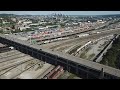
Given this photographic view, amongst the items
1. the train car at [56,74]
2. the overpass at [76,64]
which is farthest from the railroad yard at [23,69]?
the overpass at [76,64]

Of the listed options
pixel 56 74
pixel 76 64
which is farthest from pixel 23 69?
pixel 76 64

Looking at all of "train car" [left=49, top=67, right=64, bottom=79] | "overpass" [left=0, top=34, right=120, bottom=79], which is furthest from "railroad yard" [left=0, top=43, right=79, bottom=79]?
"overpass" [left=0, top=34, right=120, bottom=79]

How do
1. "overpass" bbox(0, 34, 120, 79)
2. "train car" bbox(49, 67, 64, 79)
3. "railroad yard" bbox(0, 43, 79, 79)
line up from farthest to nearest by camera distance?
"railroad yard" bbox(0, 43, 79, 79)
"train car" bbox(49, 67, 64, 79)
"overpass" bbox(0, 34, 120, 79)

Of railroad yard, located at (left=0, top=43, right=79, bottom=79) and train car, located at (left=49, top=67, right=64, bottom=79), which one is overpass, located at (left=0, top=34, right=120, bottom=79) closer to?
railroad yard, located at (left=0, top=43, right=79, bottom=79)

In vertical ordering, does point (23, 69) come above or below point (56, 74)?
below

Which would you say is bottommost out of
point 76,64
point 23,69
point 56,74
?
point 23,69

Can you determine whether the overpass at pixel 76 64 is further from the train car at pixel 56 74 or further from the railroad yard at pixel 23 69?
the train car at pixel 56 74

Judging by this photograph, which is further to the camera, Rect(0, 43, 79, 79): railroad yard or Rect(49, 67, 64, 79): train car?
Rect(0, 43, 79, 79): railroad yard

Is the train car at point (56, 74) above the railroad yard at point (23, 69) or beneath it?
above

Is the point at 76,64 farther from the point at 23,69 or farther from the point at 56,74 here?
the point at 23,69
